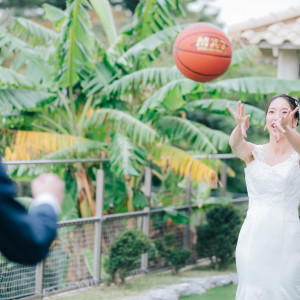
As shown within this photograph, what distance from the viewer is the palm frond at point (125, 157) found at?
21.2ft

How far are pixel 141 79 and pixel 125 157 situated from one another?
1223 millimetres

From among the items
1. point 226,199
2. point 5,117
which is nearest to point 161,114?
point 226,199

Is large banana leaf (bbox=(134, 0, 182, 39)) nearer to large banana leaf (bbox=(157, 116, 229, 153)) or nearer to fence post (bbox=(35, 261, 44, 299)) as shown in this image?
large banana leaf (bbox=(157, 116, 229, 153))

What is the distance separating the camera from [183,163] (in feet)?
24.0

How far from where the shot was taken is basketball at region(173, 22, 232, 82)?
19.1ft

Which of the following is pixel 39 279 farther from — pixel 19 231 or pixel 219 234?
pixel 19 231

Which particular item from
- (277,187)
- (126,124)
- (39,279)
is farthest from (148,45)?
(277,187)

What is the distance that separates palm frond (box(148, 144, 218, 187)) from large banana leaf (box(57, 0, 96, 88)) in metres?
1.55

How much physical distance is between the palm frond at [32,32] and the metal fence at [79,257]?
2.79 meters

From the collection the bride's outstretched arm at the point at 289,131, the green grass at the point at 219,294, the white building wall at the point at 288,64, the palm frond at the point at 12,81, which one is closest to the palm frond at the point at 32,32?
the palm frond at the point at 12,81

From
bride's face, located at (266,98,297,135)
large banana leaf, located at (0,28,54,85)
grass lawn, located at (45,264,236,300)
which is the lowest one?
grass lawn, located at (45,264,236,300)

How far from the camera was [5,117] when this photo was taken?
7070 millimetres

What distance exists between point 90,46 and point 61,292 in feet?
10.9

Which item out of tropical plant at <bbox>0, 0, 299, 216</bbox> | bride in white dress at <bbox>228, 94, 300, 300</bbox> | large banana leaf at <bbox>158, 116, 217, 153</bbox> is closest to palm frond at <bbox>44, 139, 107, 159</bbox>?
tropical plant at <bbox>0, 0, 299, 216</bbox>
